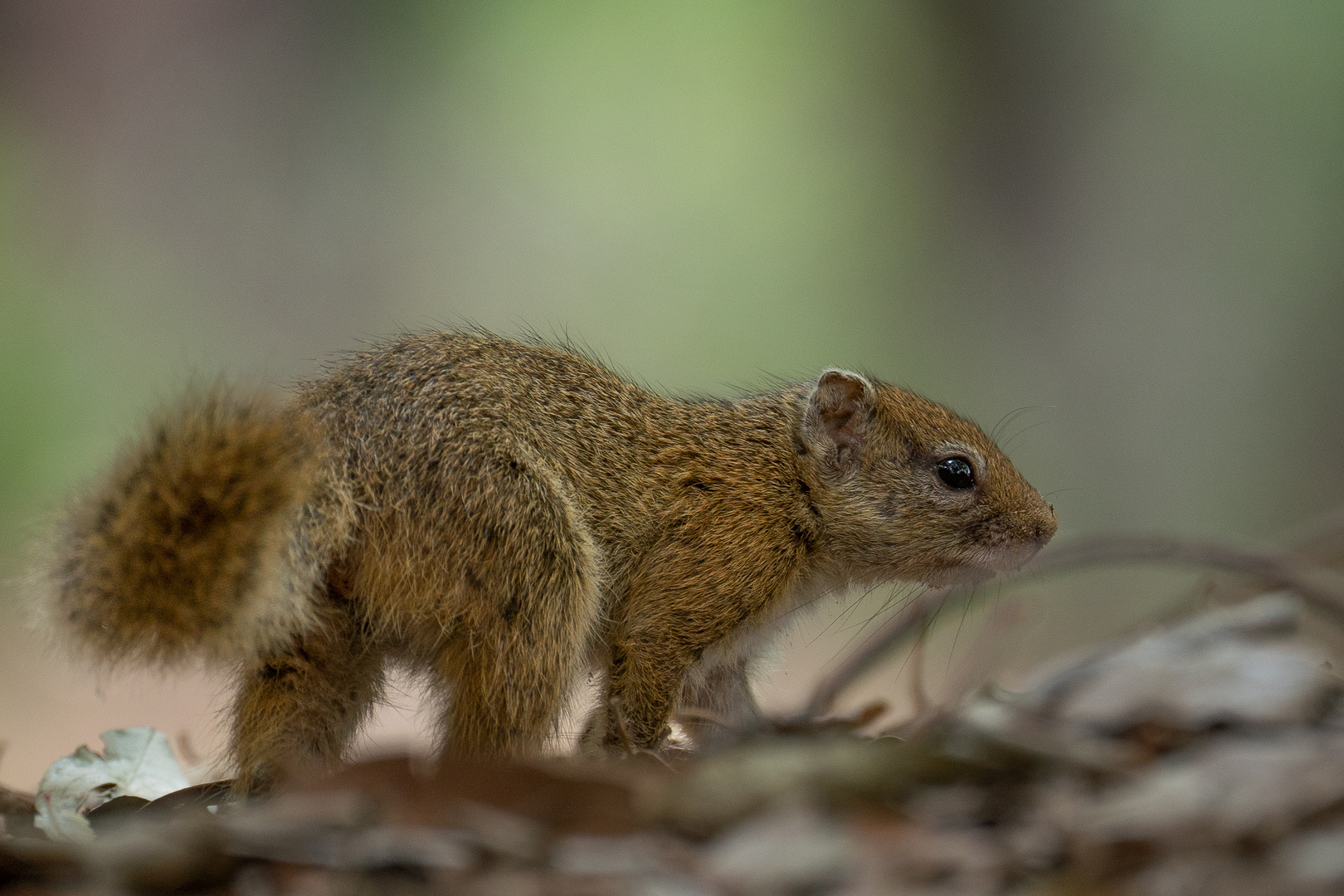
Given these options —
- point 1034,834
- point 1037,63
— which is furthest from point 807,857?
point 1037,63

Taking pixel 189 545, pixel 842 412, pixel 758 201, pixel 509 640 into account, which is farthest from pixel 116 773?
pixel 758 201

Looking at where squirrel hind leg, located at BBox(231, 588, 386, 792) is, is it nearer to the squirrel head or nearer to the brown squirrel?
the brown squirrel

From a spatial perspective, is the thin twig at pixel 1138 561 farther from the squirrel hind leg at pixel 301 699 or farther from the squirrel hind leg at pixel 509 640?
the squirrel hind leg at pixel 301 699

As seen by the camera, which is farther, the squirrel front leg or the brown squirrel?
the squirrel front leg

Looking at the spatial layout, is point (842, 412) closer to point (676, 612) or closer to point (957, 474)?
point (957, 474)

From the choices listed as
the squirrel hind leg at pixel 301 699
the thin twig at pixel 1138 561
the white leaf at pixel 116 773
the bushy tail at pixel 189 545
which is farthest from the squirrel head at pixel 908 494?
the white leaf at pixel 116 773

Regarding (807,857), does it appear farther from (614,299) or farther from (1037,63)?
(1037,63)

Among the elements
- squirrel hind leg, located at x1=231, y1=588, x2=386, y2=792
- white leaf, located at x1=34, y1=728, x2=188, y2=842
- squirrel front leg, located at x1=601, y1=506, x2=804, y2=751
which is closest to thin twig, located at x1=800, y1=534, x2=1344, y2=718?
squirrel front leg, located at x1=601, y1=506, x2=804, y2=751
